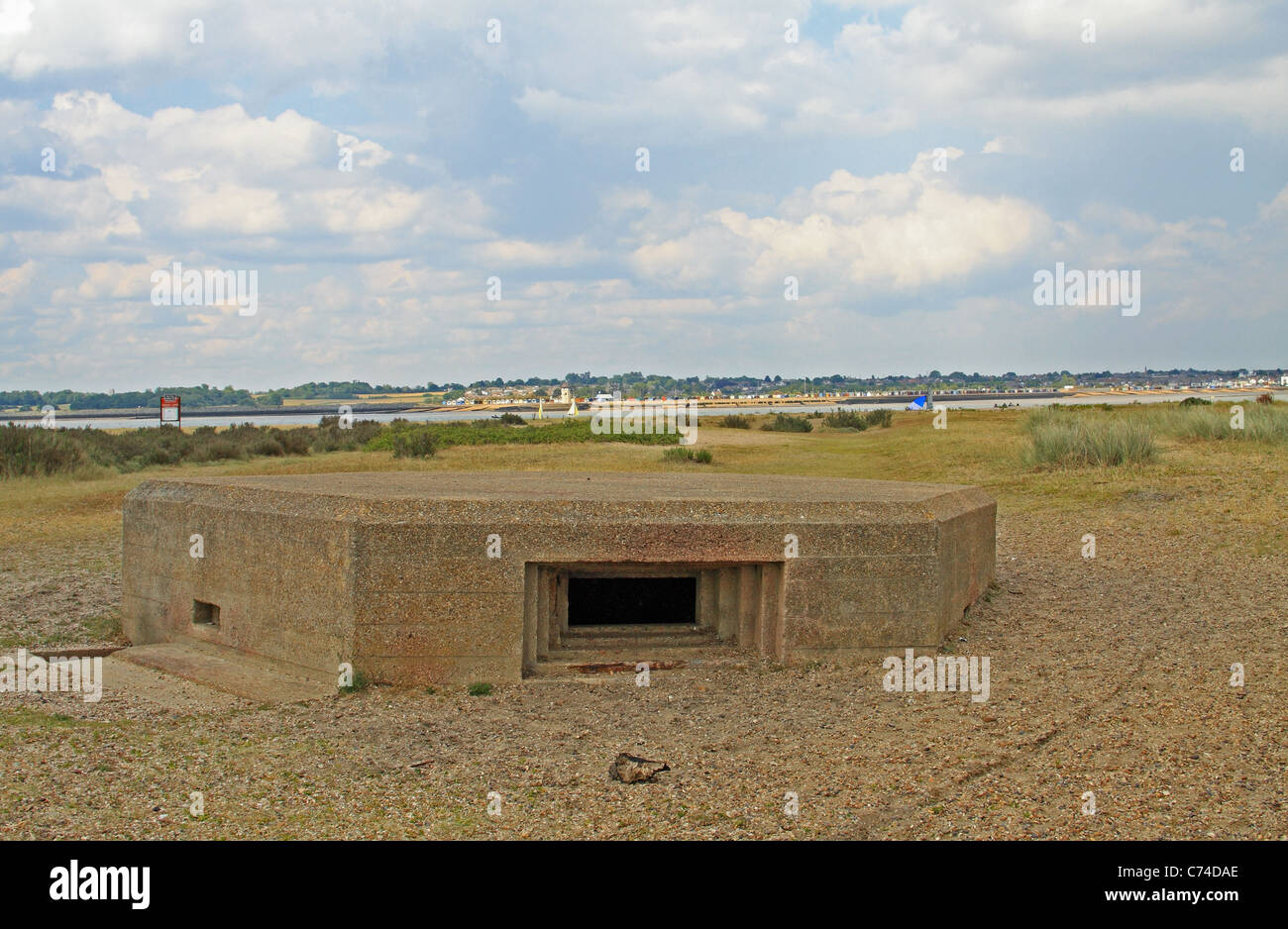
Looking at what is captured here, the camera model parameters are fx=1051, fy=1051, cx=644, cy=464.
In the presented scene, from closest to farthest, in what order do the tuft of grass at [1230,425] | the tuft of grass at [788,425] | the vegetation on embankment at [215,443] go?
the tuft of grass at [1230,425] → the vegetation on embankment at [215,443] → the tuft of grass at [788,425]

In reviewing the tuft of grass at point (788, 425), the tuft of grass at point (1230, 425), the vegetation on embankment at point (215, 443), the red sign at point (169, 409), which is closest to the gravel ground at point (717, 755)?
the tuft of grass at point (1230, 425)

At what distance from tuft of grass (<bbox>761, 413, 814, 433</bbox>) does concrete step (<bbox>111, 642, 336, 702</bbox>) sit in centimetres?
3905

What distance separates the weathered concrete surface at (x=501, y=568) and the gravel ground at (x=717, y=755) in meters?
0.31

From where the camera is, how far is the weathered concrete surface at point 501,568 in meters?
6.05

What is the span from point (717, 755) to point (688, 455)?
2259cm

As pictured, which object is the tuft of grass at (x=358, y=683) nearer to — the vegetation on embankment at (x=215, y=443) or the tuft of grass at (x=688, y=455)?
the vegetation on embankment at (x=215, y=443)

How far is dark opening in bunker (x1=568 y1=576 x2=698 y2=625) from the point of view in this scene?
284 inches

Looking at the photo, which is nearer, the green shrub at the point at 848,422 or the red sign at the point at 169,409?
the red sign at the point at 169,409

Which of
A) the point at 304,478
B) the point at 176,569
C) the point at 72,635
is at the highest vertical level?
the point at 304,478

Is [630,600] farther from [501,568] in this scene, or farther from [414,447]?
[414,447]

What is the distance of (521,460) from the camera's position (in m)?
26.1

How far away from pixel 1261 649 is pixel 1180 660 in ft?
2.28
